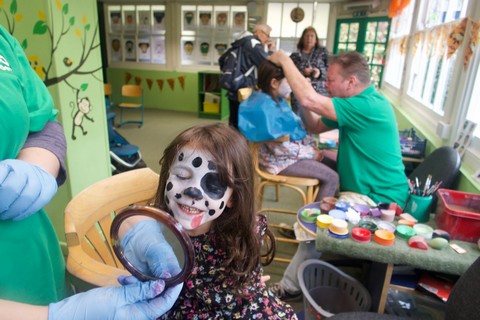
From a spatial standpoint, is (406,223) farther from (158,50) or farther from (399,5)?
(158,50)

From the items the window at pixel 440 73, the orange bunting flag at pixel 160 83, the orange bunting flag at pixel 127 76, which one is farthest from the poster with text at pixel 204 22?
the window at pixel 440 73

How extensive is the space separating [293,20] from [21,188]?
240 inches

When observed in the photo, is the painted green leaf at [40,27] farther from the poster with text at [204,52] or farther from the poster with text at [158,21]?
the poster with text at [158,21]

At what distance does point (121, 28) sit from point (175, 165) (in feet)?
22.4

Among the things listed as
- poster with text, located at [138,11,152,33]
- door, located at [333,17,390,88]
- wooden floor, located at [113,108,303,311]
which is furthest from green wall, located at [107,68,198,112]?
door, located at [333,17,390,88]

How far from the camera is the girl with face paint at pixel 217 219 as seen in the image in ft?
2.47

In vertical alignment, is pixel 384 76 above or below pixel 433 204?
above

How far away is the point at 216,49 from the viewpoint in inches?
248

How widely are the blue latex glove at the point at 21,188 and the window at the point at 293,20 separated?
597 cm

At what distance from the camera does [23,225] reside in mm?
625

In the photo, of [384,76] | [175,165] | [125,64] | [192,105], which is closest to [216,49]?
[192,105]

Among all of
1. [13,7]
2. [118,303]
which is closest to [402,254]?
[118,303]

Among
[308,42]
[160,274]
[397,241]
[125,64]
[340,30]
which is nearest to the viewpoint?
[160,274]

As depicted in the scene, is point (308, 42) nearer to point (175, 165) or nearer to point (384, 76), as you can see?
point (384, 76)
